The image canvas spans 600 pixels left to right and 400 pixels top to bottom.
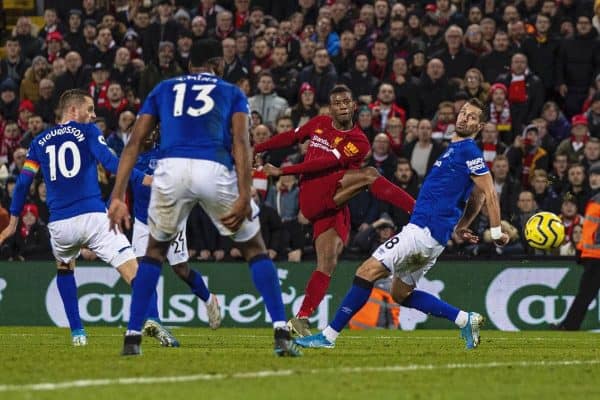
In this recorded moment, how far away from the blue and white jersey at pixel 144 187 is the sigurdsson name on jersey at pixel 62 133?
120cm

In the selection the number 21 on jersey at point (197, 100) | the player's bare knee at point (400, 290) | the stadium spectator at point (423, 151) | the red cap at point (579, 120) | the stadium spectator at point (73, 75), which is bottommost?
the player's bare knee at point (400, 290)

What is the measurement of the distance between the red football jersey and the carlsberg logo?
20.2 ft

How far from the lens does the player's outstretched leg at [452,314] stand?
1262cm

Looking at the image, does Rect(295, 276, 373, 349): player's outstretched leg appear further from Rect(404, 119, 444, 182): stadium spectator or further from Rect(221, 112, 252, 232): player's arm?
Rect(404, 119, 444, 182): stadium spectator

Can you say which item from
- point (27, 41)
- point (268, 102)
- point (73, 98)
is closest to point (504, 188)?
point (268, 102)

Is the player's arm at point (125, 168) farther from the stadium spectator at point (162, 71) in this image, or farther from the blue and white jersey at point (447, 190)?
the stadium spectator at point (162, 71)

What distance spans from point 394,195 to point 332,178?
70 centimetres

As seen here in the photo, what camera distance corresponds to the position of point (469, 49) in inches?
894

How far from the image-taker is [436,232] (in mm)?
12156

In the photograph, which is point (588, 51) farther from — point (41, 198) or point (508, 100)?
point (41, 198)

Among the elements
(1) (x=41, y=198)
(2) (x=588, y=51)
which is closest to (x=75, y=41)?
(1) (x=41, y=198)

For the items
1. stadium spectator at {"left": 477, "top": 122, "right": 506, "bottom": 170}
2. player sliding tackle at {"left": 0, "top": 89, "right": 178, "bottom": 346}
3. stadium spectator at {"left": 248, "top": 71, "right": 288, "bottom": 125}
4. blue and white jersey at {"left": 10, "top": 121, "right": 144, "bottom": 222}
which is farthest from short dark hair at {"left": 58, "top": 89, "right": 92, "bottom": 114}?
stadium spectator at {"left": 248, "top": 71, "right": 288, "bottom": 125}

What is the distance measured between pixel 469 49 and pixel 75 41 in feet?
26.3

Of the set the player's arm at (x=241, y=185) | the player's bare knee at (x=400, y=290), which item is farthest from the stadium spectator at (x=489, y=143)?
the player's arm at (x=241, y=185)
